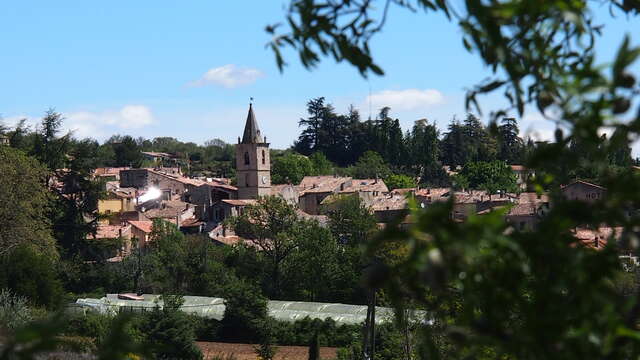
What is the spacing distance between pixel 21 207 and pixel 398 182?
55618 millimetres

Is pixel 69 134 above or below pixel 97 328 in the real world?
above

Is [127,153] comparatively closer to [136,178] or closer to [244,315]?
[136,178]

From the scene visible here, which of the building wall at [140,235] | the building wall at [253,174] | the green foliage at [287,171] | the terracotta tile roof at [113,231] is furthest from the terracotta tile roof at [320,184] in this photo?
the terracotta tile roof at [113,231]

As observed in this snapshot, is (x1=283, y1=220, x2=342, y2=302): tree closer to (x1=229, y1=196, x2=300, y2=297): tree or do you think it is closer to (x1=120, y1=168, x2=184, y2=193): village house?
(x1=229, y1=196, x2=300, y2=297): tree

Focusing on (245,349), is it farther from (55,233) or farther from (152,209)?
(152,209)

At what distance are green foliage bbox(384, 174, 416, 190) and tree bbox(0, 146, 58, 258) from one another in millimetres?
52026

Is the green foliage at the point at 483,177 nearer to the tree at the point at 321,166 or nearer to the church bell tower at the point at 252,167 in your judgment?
the tree at the point at 321,166

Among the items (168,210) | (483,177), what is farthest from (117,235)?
(483,177)

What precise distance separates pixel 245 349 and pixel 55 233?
668 inches

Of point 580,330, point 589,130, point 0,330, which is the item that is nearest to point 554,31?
A: point 589,130

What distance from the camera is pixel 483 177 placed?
277 feet

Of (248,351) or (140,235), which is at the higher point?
(140,235)

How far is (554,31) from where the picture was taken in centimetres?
311

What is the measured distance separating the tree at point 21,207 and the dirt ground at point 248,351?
24.7 ft
